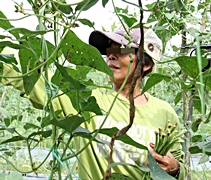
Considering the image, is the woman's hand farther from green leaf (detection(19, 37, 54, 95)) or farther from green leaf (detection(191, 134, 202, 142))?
green leaf (detection(19, 37, 54, 95))

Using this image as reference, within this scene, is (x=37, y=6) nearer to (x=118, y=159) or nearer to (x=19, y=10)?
(x=19, y=10)

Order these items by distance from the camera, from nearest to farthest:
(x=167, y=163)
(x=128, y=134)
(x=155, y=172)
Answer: (x=155, y=172) → (x=167, y=163) → (x=128, y=134)

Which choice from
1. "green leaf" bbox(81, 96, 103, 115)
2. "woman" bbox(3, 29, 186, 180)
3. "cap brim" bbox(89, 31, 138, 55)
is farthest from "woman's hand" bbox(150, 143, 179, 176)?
"cap brim" bbox(89, 31, 138, 55)

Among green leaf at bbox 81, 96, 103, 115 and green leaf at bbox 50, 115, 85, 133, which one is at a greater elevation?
green leaf at bbox 81, 96, 103, 115

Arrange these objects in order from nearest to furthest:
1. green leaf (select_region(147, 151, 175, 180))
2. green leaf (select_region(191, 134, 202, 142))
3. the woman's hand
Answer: green leaf (select_region(147, 151, 175, 180)) → the woman's hand → green leaf (select_region(191, 134, 202, 142))

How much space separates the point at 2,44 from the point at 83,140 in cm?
49

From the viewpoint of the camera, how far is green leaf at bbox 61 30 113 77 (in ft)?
1.48

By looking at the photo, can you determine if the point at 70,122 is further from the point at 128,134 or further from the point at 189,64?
the point at 128,134

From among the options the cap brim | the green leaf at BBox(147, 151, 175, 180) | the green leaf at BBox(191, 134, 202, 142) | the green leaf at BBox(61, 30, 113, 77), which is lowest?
the green leaf at BBox(191, 134, 202, 142)

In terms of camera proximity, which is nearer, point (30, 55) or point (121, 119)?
point (30, 55)

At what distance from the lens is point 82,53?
18.7 inches

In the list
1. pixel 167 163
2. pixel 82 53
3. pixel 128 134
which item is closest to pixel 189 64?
pixel 82 53

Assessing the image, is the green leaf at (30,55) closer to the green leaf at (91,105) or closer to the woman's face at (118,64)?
the green leaf at (91,105)

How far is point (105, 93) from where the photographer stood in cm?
94
